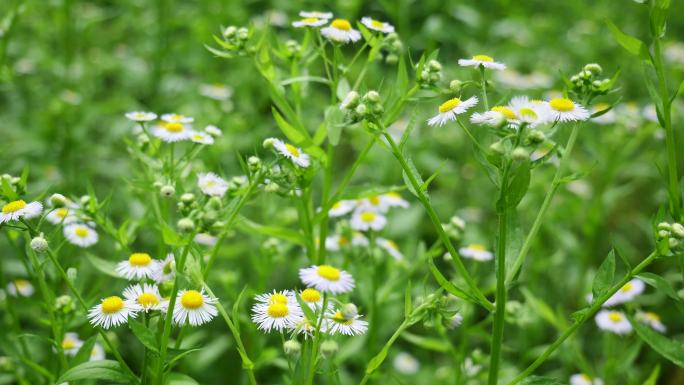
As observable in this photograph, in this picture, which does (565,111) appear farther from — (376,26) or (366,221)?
(366,221)

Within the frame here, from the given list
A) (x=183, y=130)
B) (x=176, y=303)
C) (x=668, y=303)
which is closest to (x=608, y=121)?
(x=668, y=303)

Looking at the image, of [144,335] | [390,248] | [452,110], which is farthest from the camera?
[390,248]

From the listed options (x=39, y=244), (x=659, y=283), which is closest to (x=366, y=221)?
(x=659, y=283)

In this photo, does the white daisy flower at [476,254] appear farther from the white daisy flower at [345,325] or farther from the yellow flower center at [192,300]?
the yellow flower center at [192,300]

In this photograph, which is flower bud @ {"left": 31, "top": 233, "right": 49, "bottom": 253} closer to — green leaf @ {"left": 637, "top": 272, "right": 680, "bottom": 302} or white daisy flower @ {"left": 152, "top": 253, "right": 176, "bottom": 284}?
white daisy flower @ {"left": 152, "top": 253, "right": 176, "bottom": 284}

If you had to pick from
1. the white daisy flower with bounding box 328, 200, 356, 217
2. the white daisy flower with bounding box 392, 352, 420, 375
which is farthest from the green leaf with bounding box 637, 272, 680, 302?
the white daisy flower with bounding box 392, 352, 420, 375
